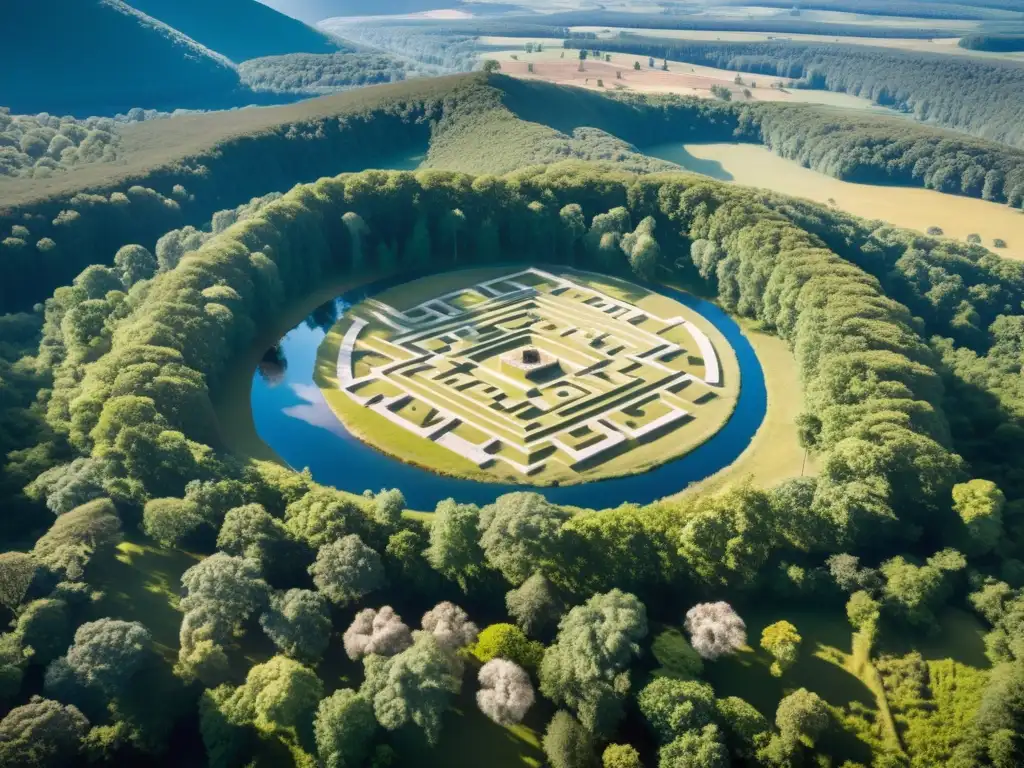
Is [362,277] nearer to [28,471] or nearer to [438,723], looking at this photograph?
[28,471]

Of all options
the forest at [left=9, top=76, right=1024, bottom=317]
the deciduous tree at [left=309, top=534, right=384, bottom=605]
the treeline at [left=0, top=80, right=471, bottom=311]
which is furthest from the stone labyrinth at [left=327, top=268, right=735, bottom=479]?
the forest at [left=9, top=76, right=1024, bottom=317]

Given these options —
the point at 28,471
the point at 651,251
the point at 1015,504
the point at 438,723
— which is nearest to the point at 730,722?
the point at 438,723

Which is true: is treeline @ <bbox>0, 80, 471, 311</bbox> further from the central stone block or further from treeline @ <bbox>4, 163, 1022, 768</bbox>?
the central stone block

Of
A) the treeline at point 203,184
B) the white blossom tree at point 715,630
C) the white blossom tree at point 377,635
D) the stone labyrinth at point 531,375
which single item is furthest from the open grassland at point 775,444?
the treeline at point 203,184

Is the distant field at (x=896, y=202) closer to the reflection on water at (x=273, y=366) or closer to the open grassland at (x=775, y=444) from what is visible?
the open grassland at (x=775, y=444)

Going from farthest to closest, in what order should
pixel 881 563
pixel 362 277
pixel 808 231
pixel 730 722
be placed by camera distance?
1. pixel 362 277
2. pixel 808 231
3. pixel 881 563
4. pixel 730 722
